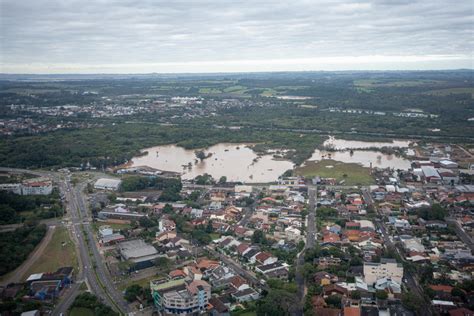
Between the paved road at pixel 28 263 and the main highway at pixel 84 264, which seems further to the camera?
the paved road at pixel 28 263

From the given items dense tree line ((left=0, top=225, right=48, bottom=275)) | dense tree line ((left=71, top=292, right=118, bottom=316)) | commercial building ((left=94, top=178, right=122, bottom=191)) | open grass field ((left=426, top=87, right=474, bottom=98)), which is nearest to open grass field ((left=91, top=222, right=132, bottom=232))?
dense tree line ((left=0, top=225, right=48, bottom=275))

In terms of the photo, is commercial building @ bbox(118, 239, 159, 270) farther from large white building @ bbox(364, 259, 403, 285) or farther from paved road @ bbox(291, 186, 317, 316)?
large white building @ bbox(364, 259, 403, 285)

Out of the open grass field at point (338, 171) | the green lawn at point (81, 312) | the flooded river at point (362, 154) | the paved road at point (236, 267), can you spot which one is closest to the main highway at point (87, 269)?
the green lawn at point (81, 312)

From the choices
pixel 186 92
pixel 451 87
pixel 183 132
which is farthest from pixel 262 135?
pixel 451 87

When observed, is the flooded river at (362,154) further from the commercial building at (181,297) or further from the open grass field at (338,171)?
the commercial building at (181,297)

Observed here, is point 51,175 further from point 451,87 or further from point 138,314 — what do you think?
point 451,87

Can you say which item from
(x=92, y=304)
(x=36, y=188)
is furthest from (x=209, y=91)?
(x=92, y=304)

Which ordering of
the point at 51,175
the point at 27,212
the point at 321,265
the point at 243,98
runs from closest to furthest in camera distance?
the point at 321,265
the point at 27,212
the point at 51,175
the point at 243,98
